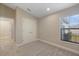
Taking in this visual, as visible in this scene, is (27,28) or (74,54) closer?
(74,54)

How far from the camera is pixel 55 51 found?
2.57 meters

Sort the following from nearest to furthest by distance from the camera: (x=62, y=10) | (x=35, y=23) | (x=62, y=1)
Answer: (x=62, y=1) < (x=62, y=10) < (x=35, y=23)

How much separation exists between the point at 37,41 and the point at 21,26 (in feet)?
1.79

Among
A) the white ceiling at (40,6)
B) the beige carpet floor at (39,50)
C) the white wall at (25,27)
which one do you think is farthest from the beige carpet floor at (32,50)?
the white ceiling at (40,6)

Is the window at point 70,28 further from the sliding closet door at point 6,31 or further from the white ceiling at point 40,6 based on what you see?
the sliding closet door at point 6,31

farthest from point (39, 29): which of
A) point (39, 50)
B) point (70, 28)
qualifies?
point (70, 28)

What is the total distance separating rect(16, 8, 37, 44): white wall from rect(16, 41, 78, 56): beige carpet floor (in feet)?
0.47

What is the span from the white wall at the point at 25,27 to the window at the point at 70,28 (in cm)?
70

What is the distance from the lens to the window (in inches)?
100

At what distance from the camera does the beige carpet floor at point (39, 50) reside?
8.33 ft

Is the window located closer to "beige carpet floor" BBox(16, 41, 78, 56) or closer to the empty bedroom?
the empty bedroom

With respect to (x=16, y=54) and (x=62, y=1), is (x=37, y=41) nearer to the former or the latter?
→ (x=16, y=54)

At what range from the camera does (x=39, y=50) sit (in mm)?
2643

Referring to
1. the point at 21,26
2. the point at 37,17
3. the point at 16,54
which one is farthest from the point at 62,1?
the point at 16,54
